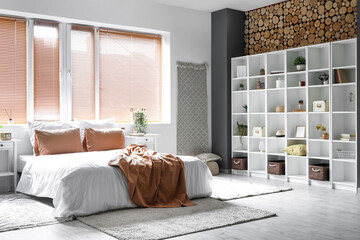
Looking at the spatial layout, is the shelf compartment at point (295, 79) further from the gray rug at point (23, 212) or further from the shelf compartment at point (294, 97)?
the gray rug at point (23, 212)

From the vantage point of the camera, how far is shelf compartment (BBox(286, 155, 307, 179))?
268 inches

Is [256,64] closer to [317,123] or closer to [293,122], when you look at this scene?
[293,122]

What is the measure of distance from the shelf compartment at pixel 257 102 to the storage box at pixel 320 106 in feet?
4.11

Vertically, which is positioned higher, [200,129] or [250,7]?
[250,7]

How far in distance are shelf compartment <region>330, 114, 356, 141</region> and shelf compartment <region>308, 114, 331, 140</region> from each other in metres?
0.27

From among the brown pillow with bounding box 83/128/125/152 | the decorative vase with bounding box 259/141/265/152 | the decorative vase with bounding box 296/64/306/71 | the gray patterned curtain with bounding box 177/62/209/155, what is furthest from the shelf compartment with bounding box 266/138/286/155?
the brown pillow with bounding box 83/128/125/152

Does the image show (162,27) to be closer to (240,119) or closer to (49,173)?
(240,119)

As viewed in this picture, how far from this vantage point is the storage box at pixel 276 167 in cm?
690

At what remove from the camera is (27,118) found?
20.6 feet

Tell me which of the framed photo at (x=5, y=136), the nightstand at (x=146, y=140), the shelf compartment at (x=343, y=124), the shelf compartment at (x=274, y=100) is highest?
the shelf compartment at (x=274, y=100)

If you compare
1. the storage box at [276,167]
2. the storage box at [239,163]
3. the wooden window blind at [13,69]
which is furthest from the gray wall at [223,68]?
the wooden window blind at [13,69]

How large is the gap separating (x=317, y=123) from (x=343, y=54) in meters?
1.10

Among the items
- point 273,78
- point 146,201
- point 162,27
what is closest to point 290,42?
point 273,78

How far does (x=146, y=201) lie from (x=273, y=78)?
3.49 meters
